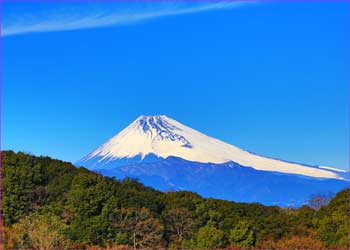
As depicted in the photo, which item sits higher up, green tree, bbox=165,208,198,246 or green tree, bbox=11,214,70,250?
green tree, bbox=165,208,198,246

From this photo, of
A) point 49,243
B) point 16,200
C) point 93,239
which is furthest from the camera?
point 16,200

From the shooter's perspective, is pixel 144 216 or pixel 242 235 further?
pixel 242 235

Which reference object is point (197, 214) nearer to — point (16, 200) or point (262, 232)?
point (262, 232)

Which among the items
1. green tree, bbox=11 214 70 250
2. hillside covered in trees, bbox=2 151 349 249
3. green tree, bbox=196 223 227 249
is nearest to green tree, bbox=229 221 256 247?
hillside covered in trees, bbox=2 151 349 249

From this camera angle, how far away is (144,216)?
23359 millimetres

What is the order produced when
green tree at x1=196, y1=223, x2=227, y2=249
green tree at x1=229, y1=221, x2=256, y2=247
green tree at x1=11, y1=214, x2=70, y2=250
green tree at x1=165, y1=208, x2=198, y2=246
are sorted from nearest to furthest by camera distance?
green tree at x1=11, y1=214, x2=70, y2=250 → green tree at x1=196, y1=223, x2=227, y2=249 → green tree at x1=229, y1=221, x2=256, y2=247 → green tree at x1=165, y1=208, x2=198, y2=246

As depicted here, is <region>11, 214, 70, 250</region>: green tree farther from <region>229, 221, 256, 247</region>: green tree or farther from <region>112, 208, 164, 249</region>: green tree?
<region>229, 221, 256, 247</region>: green tree

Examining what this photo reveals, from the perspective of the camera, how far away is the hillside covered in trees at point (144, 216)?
2250 centimetres

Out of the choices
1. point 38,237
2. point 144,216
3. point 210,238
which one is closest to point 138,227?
point 144,216

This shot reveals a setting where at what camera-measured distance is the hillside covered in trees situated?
22.5 m

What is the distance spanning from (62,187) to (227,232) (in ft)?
23.3

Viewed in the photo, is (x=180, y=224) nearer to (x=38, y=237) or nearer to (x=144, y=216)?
(x=144, y=216)

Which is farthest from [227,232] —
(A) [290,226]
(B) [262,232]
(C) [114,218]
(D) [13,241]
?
(D) [13,241]

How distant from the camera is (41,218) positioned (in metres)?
20.0
